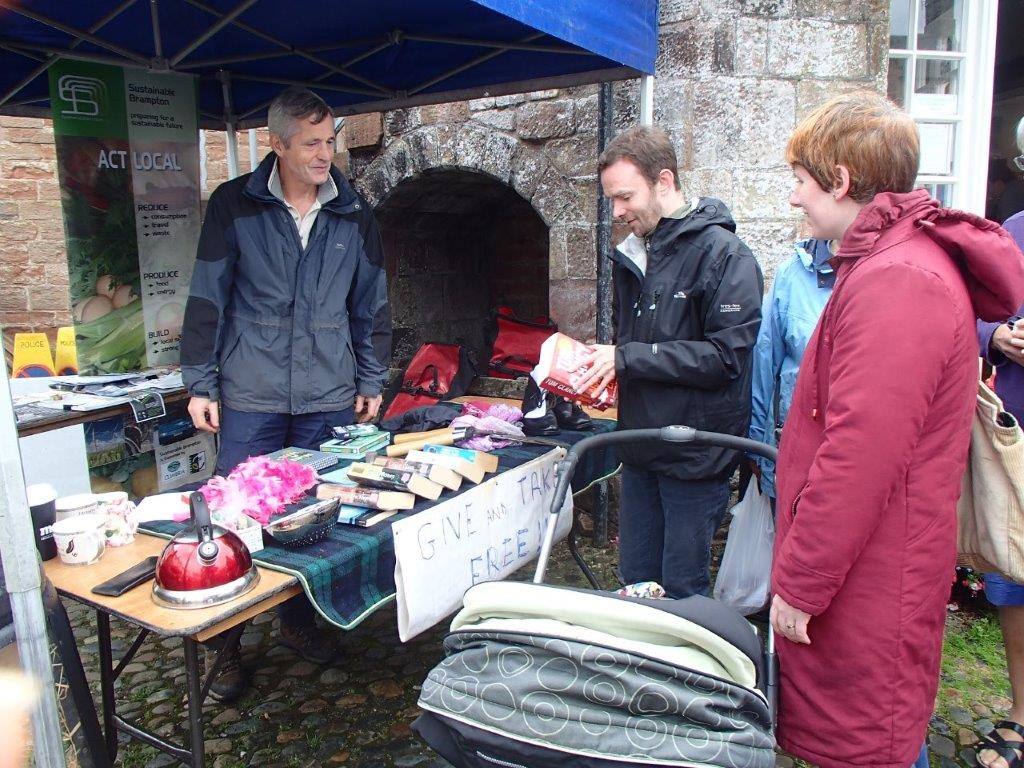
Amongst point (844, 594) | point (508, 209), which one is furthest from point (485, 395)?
point (844, 594)

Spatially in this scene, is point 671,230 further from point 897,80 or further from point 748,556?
point 897,80

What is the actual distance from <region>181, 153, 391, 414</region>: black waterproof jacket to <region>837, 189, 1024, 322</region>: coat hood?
7.24 ft

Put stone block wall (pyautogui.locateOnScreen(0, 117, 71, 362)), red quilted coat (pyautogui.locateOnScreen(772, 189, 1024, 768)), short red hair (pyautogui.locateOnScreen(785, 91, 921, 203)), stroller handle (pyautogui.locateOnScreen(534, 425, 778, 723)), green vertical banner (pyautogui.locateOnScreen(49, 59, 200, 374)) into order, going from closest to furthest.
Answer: red quilted coat (pyautogui.locateOnScreen(772, 189, 1024, 768)) → short red hair (pyautogui.locateOnScreen(785, 91, 921, 203)) → stroller handle (pyautogui.locateOnScreen(534, 425, 778, 723)) → green vertical banner (pyautogui.locateOnScreen(49, 59, 200, 374)) → stone block wall (pyautogui.locateOnScreen(0, 117, 71, 362))

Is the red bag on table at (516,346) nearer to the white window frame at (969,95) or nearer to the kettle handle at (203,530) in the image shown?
the white window frame at (969,95)

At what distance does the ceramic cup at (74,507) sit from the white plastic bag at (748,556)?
239 centimetres

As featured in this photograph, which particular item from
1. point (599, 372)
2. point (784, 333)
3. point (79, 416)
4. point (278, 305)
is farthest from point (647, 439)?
point (79, 416)

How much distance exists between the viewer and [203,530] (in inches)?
81.4

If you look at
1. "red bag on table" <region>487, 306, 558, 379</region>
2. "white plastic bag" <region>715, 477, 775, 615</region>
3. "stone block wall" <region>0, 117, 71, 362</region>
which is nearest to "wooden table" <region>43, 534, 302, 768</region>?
"white plastic bag" <region>715, 477, 775, 615</region>

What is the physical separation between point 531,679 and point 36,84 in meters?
4.70

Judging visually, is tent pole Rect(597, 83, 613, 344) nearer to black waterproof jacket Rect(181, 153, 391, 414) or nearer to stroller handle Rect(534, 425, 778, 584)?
black waterproof jacket Rect(181, 153, 391, 414)

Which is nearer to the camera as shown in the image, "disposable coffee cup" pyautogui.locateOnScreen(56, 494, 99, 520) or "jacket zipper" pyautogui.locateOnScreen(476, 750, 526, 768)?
"jacket zipper" pyautogui.locateOnScreen(476, 750, 526, 768)

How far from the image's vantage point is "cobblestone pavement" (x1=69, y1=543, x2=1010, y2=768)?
2.76m

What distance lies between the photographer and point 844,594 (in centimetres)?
164

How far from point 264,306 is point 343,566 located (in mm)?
1380
